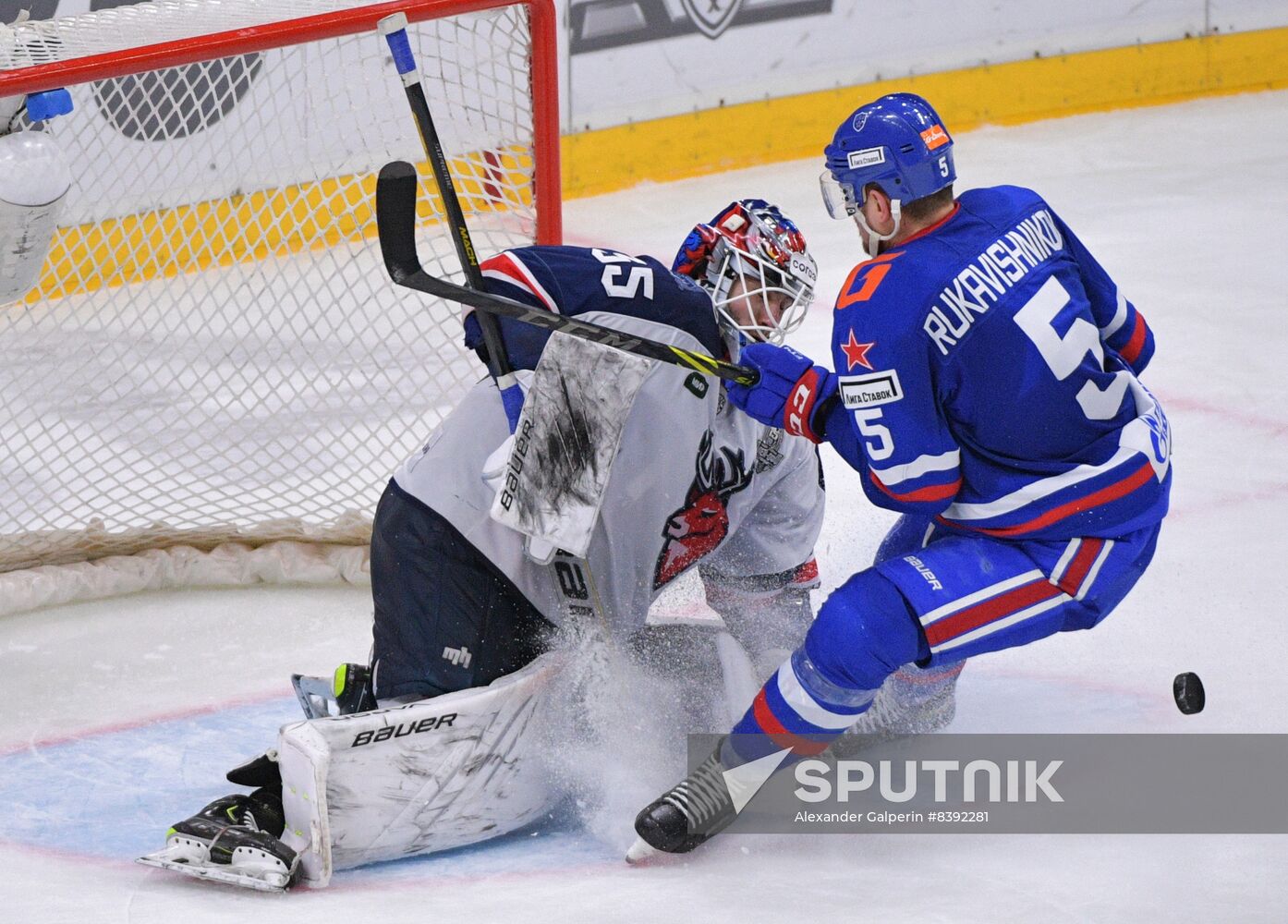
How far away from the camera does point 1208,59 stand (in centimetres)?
633

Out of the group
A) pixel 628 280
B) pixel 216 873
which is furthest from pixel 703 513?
pixel 216 873

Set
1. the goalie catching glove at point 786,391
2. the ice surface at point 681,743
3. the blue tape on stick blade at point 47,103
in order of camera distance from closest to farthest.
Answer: the ice surface at point 681,743
the goalie catching glove at point 786,391
the blue tape on stick blade at point 47,103

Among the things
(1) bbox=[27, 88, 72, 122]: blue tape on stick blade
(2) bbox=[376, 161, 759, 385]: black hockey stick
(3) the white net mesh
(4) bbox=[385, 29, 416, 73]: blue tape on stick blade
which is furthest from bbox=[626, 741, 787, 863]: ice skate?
(1) bbox=[27, 88, 72, 122]: blue tape on stick blade

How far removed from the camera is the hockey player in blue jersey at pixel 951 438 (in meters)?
2.13

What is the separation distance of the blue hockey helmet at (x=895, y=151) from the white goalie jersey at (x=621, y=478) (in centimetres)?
37

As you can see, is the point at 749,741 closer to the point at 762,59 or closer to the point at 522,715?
the point at 522,715

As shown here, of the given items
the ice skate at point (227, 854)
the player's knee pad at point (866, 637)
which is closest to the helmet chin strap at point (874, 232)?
the player's knee pad at point (866, 637)

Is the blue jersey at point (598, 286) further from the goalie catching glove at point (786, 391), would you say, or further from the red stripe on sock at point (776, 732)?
the red stripe on sock at point (776, 732)

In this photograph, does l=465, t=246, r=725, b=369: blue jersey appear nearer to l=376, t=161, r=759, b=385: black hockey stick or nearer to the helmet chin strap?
l=376, t=161, r=759, b=385: black hockey stick

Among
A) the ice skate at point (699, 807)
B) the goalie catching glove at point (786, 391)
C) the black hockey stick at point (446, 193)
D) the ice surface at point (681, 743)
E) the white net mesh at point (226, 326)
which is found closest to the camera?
the ice surface at point (681, 743)

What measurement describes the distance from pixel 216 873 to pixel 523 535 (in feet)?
2.08

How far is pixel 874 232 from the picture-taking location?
89.2 inches

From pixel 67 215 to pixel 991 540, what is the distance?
213 centimetres

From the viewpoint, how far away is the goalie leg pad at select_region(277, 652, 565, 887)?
85.2 inches
